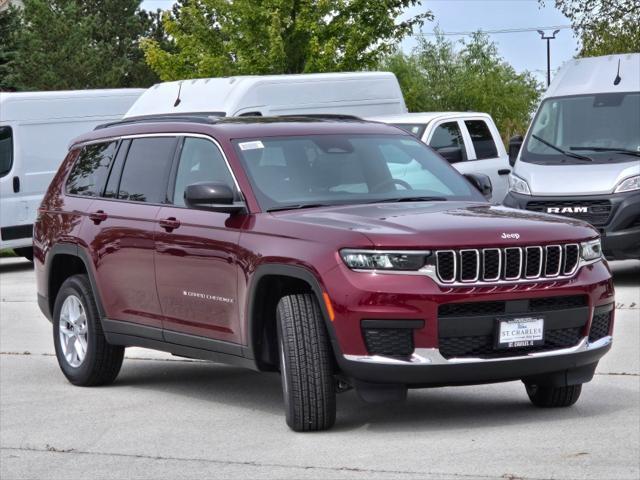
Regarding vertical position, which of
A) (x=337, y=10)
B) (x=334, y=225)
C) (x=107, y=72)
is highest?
(x=334, y=225)

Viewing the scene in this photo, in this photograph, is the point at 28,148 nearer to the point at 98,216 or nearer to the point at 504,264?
the point at 98,216

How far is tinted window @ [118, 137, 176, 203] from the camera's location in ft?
32.3

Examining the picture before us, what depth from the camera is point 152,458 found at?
790cm

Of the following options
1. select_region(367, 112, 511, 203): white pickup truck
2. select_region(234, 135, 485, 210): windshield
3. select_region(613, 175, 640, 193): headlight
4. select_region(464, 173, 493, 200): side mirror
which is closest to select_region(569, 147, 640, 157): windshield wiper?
select_region(613, 175, 640, 193): headlight

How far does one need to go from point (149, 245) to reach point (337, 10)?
27.5m

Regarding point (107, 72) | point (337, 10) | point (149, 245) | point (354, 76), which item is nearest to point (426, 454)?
point (149, 245)

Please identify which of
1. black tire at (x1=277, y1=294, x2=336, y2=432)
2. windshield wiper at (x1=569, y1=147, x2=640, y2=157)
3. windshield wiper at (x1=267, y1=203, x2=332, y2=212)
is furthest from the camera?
windshield wiper at (x1=569, y1=147, x2=640, y2=157)

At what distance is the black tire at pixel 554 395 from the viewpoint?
29.3ft

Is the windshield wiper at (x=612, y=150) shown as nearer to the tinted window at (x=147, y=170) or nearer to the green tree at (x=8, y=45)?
the tinted window at (x=147, y=170)

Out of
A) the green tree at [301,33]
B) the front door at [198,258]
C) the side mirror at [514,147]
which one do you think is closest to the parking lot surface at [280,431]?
the front door at [198,258]

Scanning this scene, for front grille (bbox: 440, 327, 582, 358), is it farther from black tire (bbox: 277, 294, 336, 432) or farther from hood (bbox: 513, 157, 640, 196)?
hood (bbox: 513, 157, 640, 196)

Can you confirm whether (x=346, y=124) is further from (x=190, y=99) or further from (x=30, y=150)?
(x=30, y=150)

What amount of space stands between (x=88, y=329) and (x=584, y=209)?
308 inches

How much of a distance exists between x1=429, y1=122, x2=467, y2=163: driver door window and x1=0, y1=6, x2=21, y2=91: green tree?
36847 millimetres
